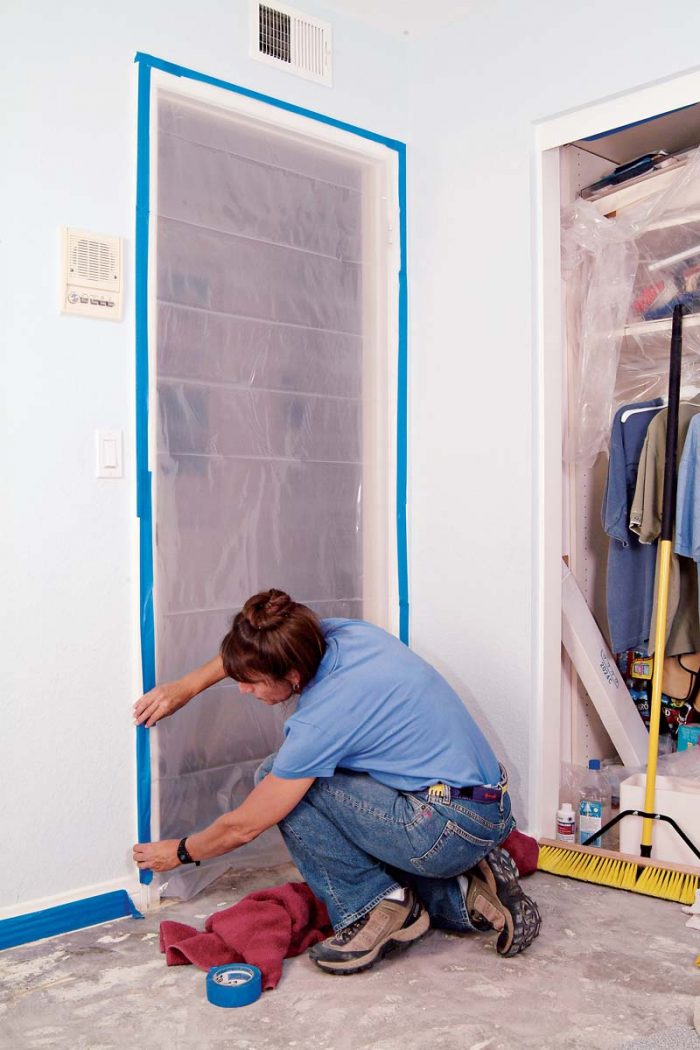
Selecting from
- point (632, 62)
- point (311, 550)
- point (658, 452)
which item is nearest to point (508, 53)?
point (632, 62)

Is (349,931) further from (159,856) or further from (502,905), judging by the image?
(159,856)

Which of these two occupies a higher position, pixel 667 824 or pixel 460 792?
pixel 460 792

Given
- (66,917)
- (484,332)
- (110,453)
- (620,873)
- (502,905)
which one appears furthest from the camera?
(484,332)

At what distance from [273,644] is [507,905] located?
777mm

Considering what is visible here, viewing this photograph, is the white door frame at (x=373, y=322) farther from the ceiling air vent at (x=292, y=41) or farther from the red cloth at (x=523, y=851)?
the red cloth at (x=523, y=851)

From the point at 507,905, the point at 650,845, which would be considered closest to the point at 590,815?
the point at 650,845

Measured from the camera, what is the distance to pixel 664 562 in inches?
102

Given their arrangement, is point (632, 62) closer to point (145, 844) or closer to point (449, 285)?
point (449, 285)

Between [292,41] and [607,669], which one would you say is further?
[607,669]

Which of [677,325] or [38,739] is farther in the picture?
[677,325]

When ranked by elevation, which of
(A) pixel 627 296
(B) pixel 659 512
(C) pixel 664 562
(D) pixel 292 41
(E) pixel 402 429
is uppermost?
(D) pixel 292 41

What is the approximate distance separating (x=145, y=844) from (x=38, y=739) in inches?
13.5

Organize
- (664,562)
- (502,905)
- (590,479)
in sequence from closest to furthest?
1. (502,905)
2. (664,562)
3. (590,479)

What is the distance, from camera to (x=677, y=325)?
2676 mm
